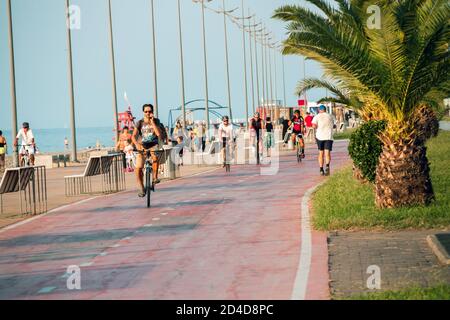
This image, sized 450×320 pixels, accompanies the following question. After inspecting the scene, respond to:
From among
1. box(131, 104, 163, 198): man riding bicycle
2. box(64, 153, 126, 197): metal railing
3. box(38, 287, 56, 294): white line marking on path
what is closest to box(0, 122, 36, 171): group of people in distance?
box(64, 153, 126, 197): metal railing

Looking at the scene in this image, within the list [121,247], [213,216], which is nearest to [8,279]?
[121,247]

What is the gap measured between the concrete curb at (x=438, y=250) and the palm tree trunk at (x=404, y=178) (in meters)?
3.66

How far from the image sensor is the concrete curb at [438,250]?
37.6 ft

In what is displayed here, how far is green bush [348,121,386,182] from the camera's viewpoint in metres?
21.2

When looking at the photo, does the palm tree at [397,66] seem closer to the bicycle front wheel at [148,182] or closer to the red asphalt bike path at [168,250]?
the red asphalt bike path at [168,250]

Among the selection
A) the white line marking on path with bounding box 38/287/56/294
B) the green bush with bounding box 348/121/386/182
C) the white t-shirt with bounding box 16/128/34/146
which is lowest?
the white line marking on path with bounding box 38/287/56/294

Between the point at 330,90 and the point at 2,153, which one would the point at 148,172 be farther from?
the point at 2,153

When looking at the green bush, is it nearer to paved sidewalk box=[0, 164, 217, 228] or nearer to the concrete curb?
paved sidewalk box=[0, 164, 217, 228]

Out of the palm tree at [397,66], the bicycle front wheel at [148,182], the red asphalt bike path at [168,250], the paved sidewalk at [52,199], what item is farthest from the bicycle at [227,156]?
the palm tree at [397,66]

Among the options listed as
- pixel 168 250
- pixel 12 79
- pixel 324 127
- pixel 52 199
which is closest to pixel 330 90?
pixel 324 127

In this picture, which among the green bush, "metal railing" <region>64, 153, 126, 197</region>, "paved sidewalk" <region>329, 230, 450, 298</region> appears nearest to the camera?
"paved sidewalk" <region>329, 230, 450, 298</region>

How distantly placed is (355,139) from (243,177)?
858 cm

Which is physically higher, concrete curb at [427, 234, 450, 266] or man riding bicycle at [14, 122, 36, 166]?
man riding bicycle at [14, 122, 36, 166]

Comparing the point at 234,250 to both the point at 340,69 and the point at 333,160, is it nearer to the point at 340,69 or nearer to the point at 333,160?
the point at 340,69
